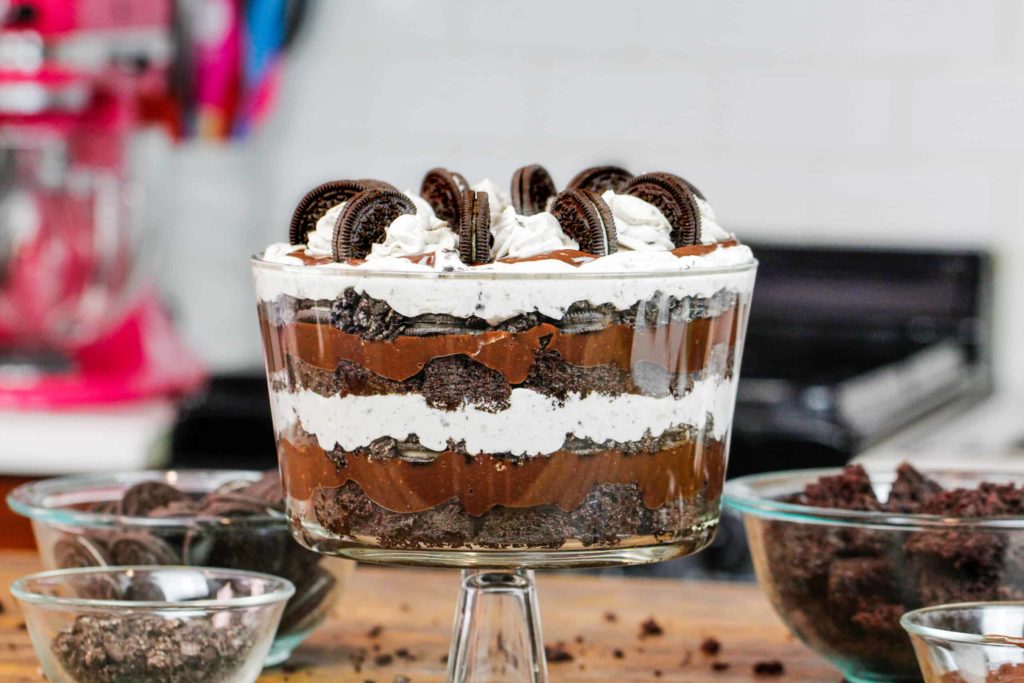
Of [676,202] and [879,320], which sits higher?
[676,202]

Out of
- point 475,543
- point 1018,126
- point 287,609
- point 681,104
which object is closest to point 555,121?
point 681,104

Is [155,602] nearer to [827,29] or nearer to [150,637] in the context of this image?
[150,637]

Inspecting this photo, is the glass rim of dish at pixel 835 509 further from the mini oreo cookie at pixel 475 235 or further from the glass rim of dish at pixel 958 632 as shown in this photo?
the mini oreo cookie at pixel 475 235

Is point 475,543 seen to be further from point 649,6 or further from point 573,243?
point 649,6

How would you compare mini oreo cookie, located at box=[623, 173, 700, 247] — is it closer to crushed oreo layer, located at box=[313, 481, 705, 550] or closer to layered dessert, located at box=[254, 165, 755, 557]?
layered dessert, located at box=[254, 165, 755, 557]

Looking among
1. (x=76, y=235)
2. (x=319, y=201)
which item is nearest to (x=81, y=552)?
(x=319, y=201)

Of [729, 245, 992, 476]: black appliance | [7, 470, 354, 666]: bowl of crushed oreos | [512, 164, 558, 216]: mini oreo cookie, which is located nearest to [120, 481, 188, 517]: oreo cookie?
[7, 470, 354, 666]: bowl of crushed oreos

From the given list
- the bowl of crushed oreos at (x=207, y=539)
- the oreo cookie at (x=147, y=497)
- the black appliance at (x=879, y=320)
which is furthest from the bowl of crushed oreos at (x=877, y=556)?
the black appliance at (x=879, y=320)
